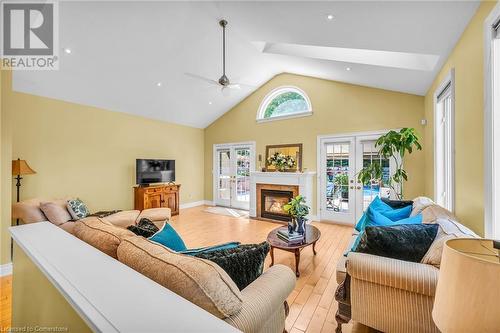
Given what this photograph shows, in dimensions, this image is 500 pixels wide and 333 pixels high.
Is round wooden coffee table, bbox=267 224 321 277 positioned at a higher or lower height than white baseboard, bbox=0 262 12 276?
higher

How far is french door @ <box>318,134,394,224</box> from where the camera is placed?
15.1 ft

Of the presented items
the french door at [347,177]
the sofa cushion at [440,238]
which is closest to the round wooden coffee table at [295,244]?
the sofa cushion at [440,238]

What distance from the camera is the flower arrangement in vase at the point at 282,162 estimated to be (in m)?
5.48

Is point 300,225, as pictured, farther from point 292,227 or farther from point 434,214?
point 434,214

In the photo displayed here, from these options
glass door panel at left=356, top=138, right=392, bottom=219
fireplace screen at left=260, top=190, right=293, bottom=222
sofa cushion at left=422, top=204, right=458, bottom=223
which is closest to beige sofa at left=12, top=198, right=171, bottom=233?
fireplace screen at left=260, top=190, right=293, bottom=222

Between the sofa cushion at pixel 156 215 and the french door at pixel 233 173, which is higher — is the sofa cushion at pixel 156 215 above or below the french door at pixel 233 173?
below

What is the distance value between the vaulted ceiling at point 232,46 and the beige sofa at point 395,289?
2005mm

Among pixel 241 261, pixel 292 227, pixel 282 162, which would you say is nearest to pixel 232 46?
pixel 282 162

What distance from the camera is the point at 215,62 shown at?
4.62 m

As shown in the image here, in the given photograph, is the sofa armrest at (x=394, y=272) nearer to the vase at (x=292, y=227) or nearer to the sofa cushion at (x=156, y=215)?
the vase at (x=292, y=227)

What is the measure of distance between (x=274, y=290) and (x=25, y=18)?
4158mm

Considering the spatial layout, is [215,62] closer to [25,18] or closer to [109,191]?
[25,18]

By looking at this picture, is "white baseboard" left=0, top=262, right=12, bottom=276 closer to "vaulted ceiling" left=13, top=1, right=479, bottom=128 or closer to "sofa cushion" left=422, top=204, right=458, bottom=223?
"vaulted ceiling" left=13, top=1, right=479, bottom=128

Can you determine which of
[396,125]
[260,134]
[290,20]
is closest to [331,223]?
[396,125]
